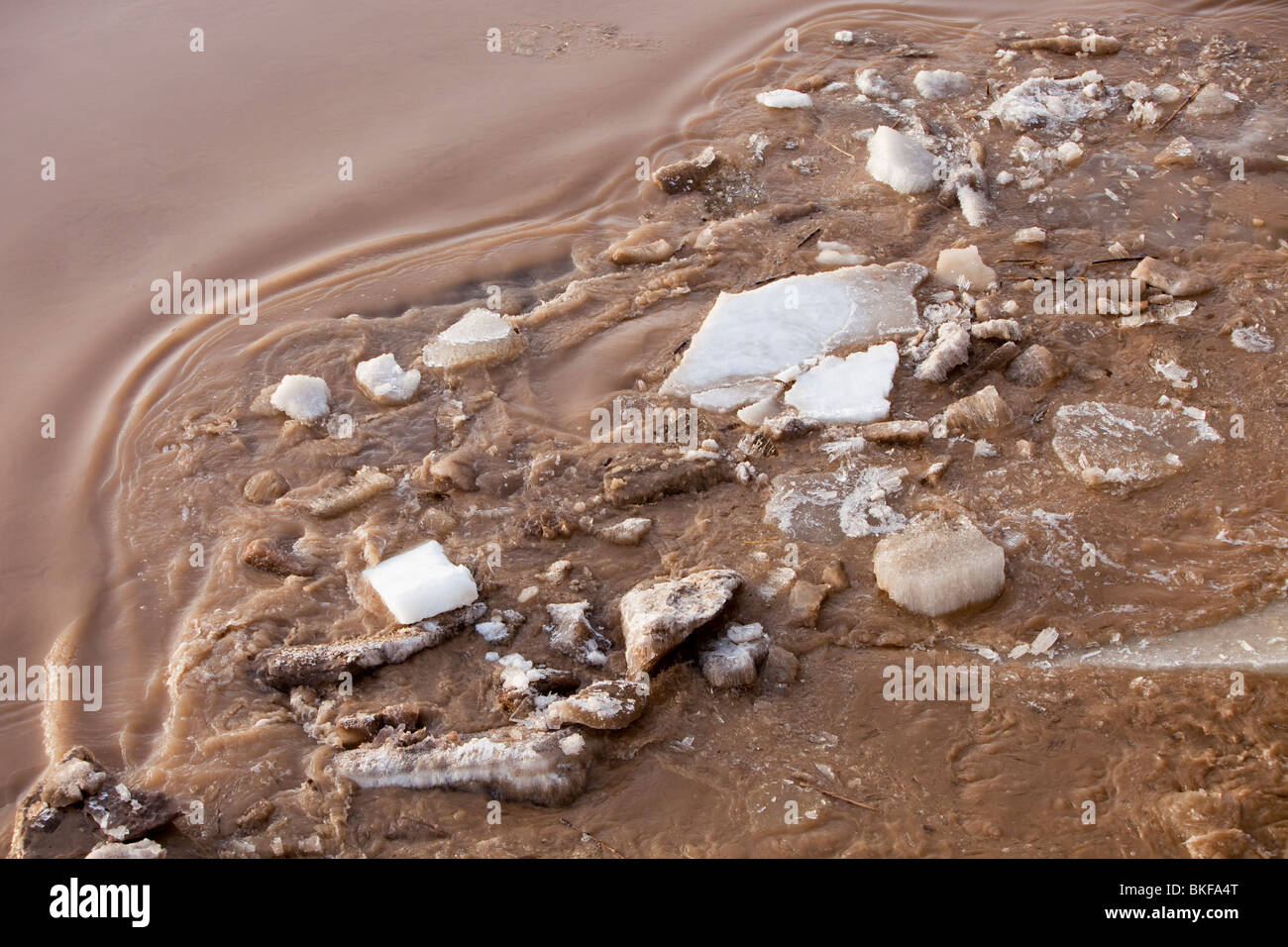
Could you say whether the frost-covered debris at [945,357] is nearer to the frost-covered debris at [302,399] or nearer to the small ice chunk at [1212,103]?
the frost-covered debris at [302,399]

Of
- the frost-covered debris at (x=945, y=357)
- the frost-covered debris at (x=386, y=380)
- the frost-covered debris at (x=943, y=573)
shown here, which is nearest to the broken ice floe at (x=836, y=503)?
the frost-covered debris at (x=943, y=573)

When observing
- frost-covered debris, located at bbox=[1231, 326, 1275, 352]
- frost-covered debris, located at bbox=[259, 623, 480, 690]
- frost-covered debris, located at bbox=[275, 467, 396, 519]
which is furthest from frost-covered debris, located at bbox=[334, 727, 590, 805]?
frost-covered debris, located at bbox=[1231, 326, 1275, 352]

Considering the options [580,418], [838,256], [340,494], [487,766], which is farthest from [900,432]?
[340,494]

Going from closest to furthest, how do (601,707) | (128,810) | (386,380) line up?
(128,810), (601,707), (386,380)

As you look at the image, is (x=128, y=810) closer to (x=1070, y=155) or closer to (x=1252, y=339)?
(x=1252, y=339)
